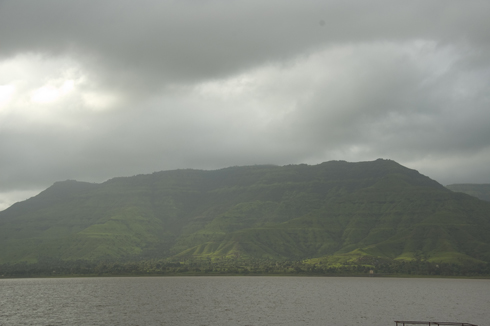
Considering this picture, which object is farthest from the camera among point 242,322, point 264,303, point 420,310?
point 264,303

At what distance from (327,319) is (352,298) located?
63648 mm

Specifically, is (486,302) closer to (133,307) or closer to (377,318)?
(377,318)

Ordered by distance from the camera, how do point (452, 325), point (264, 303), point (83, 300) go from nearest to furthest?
point (452, 325)
point (264, 303)
point (83, 300)

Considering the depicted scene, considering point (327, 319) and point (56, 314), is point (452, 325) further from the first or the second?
point (56, 314)

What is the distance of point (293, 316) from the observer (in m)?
123

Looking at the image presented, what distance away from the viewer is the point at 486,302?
162 meters

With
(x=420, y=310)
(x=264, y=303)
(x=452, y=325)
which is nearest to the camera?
(x=452, y=325)

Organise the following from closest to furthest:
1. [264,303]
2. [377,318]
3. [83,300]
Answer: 1. [377,318]
2. [264,303]
3. [83,300]

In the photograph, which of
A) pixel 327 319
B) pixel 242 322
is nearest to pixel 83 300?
pixel 242 322

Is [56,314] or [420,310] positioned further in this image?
[420,310]

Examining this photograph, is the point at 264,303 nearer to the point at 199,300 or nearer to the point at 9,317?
the point at 199,300

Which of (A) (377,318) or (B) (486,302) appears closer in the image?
(A) (377,318)

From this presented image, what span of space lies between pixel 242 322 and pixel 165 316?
2374 centimetres

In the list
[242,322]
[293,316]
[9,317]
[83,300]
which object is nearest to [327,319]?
[293,316]
